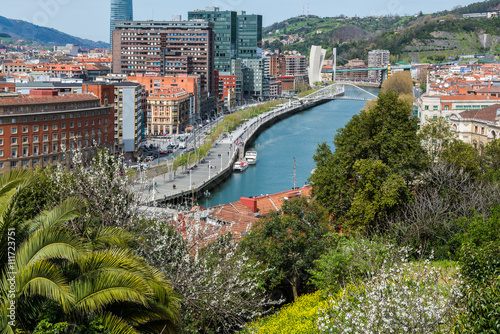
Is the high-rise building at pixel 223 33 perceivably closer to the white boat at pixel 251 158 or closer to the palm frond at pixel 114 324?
the white boat at pixel 251 158

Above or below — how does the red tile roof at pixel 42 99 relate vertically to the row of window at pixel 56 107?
above

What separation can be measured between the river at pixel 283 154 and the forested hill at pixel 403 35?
97.2 feet

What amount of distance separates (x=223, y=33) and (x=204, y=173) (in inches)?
1325

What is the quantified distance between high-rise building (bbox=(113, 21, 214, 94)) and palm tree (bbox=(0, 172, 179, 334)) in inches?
1569

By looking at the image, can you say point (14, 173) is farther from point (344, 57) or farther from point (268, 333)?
point (344, 57)

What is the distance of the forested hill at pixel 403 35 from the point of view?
236 feet

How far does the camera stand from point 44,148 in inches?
694

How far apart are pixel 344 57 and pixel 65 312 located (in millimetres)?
93127

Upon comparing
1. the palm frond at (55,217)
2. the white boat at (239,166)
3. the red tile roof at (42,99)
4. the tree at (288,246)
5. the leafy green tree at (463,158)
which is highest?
the red tile roof at (42,99)

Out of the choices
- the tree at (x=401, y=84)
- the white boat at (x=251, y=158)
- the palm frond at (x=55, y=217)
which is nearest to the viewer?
the palm frond at (x=55, y=217)

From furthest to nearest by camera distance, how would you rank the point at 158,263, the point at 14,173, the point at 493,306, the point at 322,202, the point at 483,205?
the point at 322,202 < the point at 483,205 < the point at 158,263 < the point at 14,173 < the point at 493,306

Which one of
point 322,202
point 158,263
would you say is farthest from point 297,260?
point 322,202

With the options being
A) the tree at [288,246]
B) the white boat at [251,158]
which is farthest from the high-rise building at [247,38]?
the tree at [288,246]

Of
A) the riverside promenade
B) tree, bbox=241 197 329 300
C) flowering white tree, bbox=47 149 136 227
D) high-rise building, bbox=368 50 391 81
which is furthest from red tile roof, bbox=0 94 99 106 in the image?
high-rise building, bbox=368 50 391 81
